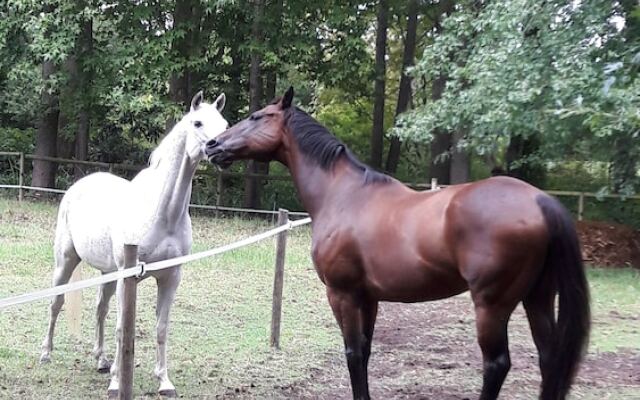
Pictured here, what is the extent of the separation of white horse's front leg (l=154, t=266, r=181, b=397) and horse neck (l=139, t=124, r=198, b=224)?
0.39 meters

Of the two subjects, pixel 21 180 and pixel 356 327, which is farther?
pixel 21 180

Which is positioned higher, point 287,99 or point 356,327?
point 287,99

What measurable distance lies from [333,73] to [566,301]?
45.1ft

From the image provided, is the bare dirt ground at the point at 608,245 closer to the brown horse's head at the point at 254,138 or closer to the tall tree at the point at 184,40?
the tall tree at the point at 184,40

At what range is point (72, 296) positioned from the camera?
624 centimetres

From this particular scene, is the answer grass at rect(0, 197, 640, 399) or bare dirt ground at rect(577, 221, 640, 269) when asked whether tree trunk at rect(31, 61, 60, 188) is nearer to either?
grass at rect(0, 197, 640, 399)

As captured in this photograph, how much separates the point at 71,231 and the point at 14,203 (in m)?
11.4

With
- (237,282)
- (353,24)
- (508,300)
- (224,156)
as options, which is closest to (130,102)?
(353,24)

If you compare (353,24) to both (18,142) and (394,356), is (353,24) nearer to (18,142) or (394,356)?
(18,142)

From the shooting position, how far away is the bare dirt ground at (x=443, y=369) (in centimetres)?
527

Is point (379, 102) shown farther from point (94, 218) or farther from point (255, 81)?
point (94, 218)

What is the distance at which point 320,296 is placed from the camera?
30.3 feet

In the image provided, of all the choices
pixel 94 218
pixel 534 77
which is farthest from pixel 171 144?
pixel 534 77

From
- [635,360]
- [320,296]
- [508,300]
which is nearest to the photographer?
[508,300]
